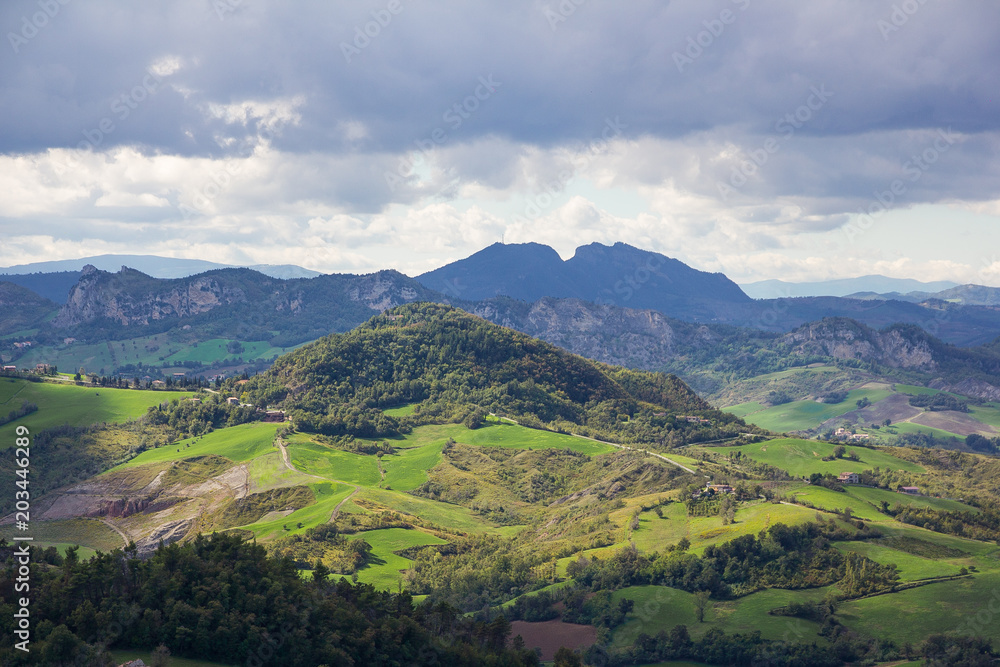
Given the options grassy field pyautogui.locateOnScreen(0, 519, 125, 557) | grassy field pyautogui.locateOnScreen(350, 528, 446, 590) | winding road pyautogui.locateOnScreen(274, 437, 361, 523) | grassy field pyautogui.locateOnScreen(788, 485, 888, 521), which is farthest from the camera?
winding road pyautogui.locateOnScreen(274, 437, 361, 523)

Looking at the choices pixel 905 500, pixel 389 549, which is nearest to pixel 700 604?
pixel 389 549

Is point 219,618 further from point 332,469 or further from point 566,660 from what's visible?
point 332,469

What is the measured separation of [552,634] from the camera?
376ft

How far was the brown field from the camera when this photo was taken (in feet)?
362

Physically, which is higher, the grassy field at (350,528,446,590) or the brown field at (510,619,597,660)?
the grassy field at (350,528,446,590)

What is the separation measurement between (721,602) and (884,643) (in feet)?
71.8

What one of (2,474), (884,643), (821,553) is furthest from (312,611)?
(2,474)

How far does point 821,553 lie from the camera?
12288 cm

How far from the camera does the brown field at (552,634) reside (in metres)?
110

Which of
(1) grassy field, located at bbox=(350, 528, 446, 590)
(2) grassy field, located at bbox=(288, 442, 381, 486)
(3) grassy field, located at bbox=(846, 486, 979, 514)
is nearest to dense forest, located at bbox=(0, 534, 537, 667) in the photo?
(1) grassy field, located at bbox=(350, 528, 446, 590)

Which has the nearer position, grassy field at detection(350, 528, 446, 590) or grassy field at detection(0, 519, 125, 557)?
grassy field at detection(350, 528, 446, 590)

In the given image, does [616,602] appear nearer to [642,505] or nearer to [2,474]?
[642,505]

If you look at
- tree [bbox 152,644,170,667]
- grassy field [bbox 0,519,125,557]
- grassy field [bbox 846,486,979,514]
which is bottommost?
grassy field [bbox 0,519,125,557]

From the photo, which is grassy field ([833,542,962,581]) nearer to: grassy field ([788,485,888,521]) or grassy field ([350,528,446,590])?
grassy field ([788,485,888,521])
